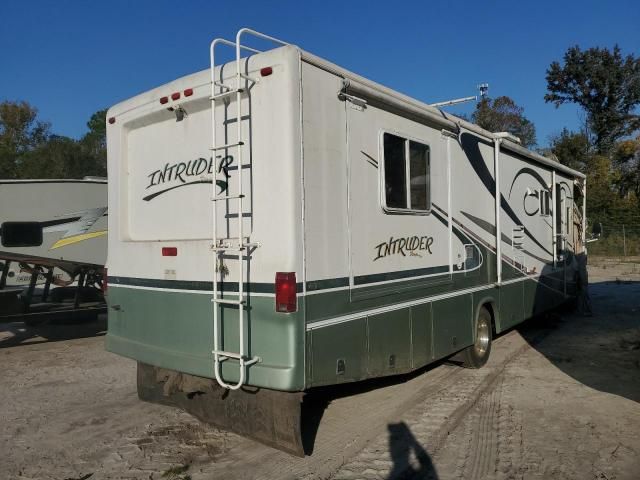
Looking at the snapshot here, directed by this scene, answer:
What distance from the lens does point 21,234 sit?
8.15m

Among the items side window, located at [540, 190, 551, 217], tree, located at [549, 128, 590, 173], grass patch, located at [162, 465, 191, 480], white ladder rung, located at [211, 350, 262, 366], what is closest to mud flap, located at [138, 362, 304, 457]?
white ladder rung, located at [211, 350, 262, 366]

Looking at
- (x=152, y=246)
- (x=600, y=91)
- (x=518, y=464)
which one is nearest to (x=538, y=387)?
(x=518, y=464)

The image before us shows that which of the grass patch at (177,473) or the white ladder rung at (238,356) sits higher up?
the white ladder rung at (238,356)

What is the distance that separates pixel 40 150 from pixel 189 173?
43182 mm

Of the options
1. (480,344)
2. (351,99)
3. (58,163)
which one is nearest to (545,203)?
(480,344)

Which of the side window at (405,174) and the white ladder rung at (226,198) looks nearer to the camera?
the white ladder rung at (226,198)

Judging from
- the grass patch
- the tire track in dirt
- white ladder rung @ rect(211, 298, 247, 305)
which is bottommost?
the grass patch

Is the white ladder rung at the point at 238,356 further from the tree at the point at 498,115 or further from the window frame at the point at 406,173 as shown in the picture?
the tree at the point at 498,115

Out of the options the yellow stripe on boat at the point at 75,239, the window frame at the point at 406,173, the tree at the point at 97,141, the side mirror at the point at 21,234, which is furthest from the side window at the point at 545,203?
the tree at the point at 97,141

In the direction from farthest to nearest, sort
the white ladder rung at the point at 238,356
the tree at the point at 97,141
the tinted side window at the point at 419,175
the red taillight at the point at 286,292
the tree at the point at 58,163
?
the tree at the point at 97,141 → the tree at the point at 58,163 → the tinted side window at the point at 419,175 → the white ladder rung at the point at 238,356 → the red taillight at the point at 286,292

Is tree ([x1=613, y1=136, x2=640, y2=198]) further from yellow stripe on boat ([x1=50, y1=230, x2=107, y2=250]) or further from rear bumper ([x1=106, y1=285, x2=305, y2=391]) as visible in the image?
rear bumper ([x1=106, y1=285, x2=305, y2=391])

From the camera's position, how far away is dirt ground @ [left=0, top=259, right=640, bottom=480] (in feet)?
13.3

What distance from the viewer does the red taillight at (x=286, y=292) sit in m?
3.74

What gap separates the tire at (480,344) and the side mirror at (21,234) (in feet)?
20.9
